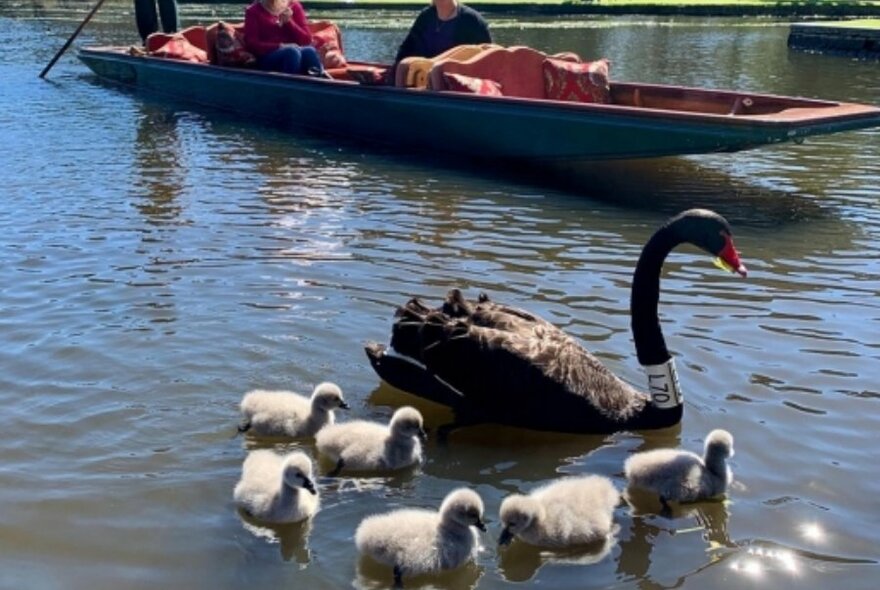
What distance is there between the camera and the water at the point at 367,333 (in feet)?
14.8

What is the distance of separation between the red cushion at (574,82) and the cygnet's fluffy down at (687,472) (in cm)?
830

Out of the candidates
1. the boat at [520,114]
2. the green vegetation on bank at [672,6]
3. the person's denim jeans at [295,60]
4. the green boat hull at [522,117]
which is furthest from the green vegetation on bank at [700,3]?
the green boat hull at [522,117]

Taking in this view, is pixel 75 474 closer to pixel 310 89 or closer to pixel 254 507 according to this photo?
pixel 254 507

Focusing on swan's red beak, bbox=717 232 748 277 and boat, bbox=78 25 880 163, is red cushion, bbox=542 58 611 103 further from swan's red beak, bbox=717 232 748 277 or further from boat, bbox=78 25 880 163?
swan's red beak, bbox=717 232 748 277

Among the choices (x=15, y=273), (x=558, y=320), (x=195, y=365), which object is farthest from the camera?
(x=15, y=273)

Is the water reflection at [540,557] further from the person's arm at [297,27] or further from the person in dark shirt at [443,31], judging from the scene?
the person's arm at [297,27]

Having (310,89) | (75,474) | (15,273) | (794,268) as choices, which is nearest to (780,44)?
(310,89)

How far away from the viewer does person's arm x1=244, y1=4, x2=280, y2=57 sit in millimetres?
14898

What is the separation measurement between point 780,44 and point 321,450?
30.0 m

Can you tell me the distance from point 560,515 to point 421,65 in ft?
30.2

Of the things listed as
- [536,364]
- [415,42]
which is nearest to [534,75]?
[415,42]

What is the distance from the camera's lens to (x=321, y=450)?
5188 millimetres

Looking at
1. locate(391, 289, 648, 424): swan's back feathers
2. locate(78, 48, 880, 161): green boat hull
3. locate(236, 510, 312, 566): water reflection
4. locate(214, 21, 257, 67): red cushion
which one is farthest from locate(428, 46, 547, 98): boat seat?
locate(236, 510, 312, 566): water reflection

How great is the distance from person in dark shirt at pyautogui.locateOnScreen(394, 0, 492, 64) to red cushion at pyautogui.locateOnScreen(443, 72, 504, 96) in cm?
128
